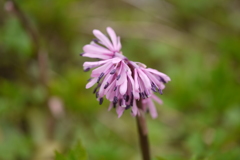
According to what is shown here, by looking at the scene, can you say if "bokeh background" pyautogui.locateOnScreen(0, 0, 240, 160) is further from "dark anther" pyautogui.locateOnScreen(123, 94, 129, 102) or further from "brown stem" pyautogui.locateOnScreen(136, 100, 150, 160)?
"dark anther" pyautogui.locateOnScreen(123, 94, 129, 102)

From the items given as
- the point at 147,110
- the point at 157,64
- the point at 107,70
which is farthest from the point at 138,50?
the point at 107,70

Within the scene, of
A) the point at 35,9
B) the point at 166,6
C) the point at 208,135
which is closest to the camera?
the point at 208,135

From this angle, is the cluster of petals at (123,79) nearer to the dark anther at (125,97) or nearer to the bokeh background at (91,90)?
the dark anther at (125,97)

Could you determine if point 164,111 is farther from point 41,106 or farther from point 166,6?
point 166,6

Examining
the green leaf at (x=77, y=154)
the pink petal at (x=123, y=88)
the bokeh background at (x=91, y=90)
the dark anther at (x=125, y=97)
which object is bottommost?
the green leaf at (x=77, y=154)

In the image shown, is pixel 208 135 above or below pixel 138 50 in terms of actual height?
below

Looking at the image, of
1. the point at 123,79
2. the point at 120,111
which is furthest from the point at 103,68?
the point at 120,111

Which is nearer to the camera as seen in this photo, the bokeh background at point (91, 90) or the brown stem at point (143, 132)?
the brown stem at point (143, 132)

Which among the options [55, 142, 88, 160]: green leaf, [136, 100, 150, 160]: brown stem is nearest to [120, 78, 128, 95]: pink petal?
[136, 100, 150, 160]: brown stem

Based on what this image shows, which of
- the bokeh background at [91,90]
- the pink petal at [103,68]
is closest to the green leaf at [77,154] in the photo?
the pink petal at [103,68]
